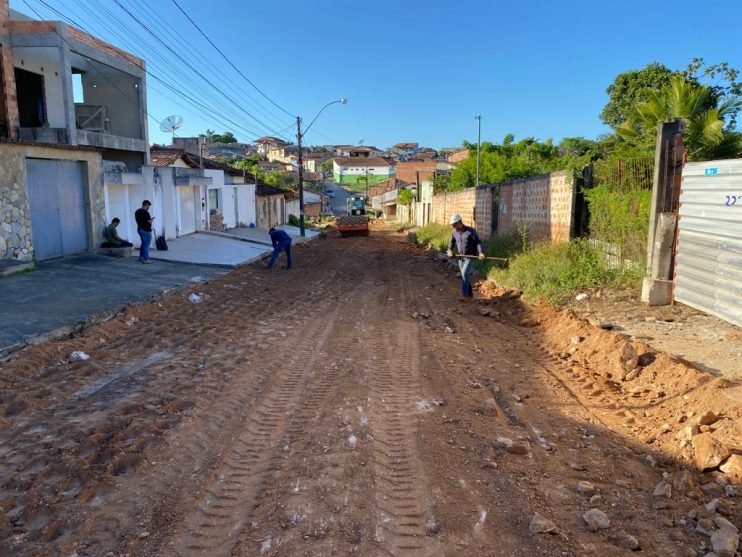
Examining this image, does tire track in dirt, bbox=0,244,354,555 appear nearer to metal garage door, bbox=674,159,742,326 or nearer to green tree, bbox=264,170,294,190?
metal garage door, bbox=674,159,742,326

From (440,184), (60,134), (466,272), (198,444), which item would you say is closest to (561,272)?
(466,272)

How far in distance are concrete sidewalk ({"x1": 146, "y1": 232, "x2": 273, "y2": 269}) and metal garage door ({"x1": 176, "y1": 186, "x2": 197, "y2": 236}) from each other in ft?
1.21

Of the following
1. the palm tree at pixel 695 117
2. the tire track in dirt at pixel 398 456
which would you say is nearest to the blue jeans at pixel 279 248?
the tire track in dirt at pixel 398 456

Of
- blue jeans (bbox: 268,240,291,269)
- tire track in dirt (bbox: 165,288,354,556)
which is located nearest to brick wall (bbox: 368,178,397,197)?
blue jeans (bbox: 268,240,291,269)

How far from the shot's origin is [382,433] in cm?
439

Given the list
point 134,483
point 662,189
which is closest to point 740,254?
point 662,189

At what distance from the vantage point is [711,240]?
707 cm

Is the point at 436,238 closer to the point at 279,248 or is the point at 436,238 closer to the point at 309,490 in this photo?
the point at 279,248

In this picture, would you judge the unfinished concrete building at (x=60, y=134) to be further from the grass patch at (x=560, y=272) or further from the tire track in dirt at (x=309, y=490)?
the grass patch at (x=560, y=272)

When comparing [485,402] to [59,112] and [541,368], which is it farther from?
[59,112]

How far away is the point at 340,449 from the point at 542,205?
1096 centimetres

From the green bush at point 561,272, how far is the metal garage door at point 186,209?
563 inches

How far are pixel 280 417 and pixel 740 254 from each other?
564 centimetres

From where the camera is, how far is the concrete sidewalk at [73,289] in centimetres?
728
